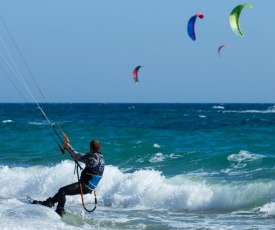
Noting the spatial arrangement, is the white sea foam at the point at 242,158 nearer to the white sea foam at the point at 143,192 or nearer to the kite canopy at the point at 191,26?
the white sea foam at the point at 143,192

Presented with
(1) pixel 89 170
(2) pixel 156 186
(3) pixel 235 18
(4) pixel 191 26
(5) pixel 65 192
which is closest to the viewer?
(1) pixel 89 170

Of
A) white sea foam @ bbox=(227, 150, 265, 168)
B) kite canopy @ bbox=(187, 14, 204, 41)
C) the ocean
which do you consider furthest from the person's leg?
white sea foam @ bbox=(227, 150, 265, 168)

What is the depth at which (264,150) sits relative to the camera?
2206 cm

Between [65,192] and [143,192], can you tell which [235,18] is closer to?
[143,192]

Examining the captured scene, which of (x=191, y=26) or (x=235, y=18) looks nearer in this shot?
(x=235, y=18)

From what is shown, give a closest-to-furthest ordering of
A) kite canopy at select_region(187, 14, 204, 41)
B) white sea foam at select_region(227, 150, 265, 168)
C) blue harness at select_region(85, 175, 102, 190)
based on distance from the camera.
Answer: blue harness at select_region(85, 175, 102, 190) < kite canopy at select_region(187, 14, 204, 41) < white sea foam at select_region(227, 150, 265, 168)

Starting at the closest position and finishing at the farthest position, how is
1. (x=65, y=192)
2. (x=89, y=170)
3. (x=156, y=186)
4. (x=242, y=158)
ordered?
(x=89, y=170), (x=65, y=192), (x=156, y=186), (x=242, y=158)

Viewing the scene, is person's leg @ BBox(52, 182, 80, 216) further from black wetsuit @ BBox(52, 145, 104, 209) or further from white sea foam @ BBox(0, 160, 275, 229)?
white sea foam @ BBox(0, 160, 275, 229)

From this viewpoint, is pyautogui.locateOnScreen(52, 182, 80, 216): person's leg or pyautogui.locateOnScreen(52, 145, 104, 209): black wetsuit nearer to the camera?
pyautogui.locateOnScreen(52, 145, 104, 209): black wetsuit

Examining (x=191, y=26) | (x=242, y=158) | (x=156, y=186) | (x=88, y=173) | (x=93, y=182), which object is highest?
(x=191, y=26)

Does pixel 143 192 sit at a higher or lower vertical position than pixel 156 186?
lower

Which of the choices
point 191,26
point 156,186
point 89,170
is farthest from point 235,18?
point 89,170

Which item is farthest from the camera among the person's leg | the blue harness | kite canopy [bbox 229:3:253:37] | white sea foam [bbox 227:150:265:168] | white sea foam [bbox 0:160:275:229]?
white sea foam [bbox 227:150:265:168]

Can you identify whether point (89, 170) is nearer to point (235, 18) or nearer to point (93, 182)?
point (93, 182)
